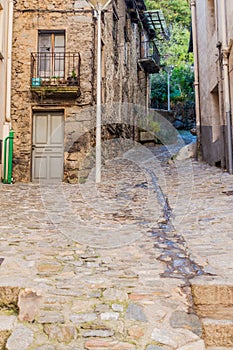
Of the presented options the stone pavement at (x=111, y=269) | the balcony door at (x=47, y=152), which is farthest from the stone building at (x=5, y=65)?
the stone pavement at (x=111, y=269)

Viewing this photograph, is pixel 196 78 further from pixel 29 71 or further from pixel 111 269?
pixel 111 269

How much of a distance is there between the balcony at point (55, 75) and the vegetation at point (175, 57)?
1500 cm

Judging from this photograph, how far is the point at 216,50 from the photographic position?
9.02 meters

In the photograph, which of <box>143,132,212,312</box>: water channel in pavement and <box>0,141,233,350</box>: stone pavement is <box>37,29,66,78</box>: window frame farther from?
<box>143,132,212,312</box>: water channel in pavement

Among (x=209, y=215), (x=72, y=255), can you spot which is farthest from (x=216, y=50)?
(x=72, y=255)

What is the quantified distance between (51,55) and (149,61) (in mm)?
8660

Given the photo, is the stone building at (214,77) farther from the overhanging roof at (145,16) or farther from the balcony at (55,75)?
the overhanging roof at (145,16)

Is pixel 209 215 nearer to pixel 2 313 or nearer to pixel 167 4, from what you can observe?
pixel 2 313

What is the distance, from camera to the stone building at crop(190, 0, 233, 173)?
26.5 feet

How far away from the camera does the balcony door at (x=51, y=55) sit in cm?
1025

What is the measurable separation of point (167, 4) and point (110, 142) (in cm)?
1893

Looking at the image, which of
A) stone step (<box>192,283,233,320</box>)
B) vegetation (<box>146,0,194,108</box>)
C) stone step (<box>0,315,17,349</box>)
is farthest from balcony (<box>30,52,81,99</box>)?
vegetation (<box>146,0,194,108</box>)

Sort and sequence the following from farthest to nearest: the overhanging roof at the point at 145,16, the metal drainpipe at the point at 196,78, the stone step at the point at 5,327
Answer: the overhanging roof at the point at 145,16, the metal drainpipe at the point at 196,78, the stone step at the point at 5,327

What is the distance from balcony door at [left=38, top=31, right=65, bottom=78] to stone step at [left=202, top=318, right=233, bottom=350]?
358 inches
